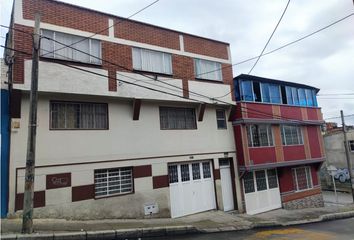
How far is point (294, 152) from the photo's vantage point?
19.2m

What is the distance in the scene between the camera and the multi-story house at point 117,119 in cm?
1055

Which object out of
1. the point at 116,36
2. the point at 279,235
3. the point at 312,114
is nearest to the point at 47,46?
the point at 116,36

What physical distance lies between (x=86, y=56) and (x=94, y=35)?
1.04 m

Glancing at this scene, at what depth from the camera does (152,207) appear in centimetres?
1286

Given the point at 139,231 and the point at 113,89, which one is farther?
the point at 113,89

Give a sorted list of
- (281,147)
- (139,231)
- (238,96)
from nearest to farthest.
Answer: (139,231), (238,96), (281,147)

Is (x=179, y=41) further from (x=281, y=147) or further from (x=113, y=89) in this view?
(x=281, y=147)

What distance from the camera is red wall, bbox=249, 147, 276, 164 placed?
16.9 m

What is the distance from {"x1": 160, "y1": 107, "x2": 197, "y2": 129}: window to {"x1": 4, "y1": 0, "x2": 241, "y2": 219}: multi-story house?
55 mm

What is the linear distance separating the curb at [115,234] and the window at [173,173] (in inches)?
152

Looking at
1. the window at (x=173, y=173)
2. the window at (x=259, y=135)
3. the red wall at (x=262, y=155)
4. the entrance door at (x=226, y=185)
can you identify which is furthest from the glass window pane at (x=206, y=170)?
the window at (x=259, y=135)

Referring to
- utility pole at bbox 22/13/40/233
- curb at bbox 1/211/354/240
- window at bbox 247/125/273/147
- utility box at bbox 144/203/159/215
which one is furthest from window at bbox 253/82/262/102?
utility pole at bbox 22/13/40/233

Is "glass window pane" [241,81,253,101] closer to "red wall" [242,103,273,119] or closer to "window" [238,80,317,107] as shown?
"window" [238,80,317,107]

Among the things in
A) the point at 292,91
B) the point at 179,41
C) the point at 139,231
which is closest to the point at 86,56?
the point at 179,41
